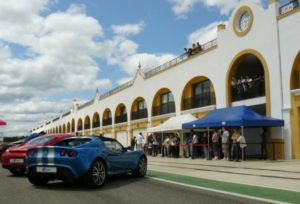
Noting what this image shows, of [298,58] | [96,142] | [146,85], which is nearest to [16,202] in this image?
[96,142]

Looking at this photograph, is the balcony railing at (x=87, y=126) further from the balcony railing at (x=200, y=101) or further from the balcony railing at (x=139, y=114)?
the balcony railing at (x=200, y=101)

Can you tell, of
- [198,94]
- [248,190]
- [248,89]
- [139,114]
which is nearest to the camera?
[248,190]

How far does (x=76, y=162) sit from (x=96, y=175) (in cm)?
68

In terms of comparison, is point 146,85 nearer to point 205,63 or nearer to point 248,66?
point 205,63

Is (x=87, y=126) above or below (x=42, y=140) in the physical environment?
above

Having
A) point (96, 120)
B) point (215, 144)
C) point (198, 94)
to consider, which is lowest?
point (215, 144)

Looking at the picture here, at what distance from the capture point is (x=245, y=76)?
2411 cm

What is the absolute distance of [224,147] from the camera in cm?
1967

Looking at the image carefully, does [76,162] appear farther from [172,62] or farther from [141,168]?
[172,62]

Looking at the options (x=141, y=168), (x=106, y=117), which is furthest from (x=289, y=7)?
(x=106, y=117)

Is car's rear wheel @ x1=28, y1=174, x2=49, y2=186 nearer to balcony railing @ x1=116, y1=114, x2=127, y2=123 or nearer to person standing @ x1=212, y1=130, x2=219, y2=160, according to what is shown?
person standing @ x1=212, y1=130, x2=219, y2=160

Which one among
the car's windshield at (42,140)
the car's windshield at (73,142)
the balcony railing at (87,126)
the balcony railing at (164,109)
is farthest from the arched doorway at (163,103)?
the balcony railing at (87,126)

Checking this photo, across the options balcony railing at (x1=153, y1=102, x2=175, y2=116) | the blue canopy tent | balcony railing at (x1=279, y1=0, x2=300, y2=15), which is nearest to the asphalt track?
the blue canopy tent

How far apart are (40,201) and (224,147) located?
1346 centimetres
